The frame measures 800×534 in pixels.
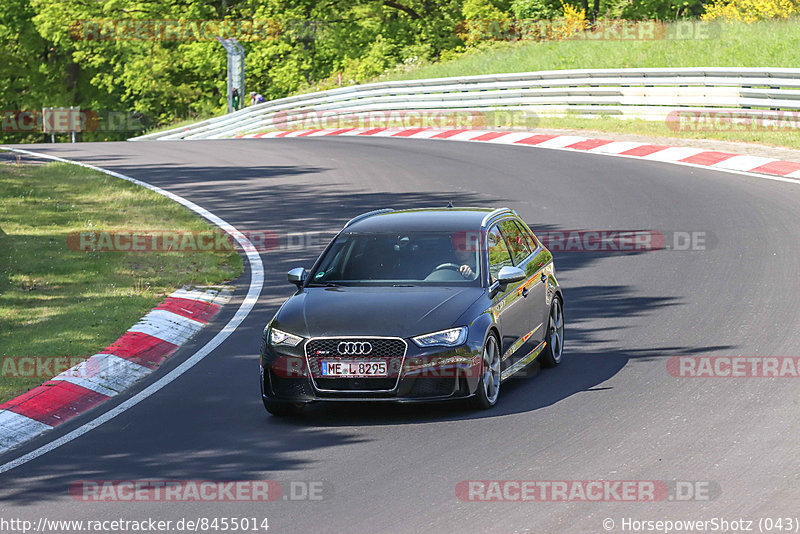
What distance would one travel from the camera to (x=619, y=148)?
26.0 metres

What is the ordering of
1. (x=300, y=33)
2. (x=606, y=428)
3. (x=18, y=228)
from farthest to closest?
(x=300, y=33)
(x=18, y=228)
(x=606, y=428)

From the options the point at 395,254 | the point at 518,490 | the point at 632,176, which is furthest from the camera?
the point at 632,176

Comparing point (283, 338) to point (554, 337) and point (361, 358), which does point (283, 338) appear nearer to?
point (361, 358)

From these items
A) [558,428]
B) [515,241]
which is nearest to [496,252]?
[515,241]

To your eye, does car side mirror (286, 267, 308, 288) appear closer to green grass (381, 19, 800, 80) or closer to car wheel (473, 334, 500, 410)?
car wheel (473, 334, 500, 410)

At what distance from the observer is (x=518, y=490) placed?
7277mm

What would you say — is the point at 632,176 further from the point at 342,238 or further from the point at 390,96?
the point at 390,96

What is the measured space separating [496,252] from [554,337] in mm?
1079

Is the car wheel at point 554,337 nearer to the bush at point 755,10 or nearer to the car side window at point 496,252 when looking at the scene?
the car side window at point 496,252

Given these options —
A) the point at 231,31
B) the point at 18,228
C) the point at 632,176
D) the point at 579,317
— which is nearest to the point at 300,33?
the point at 231,31

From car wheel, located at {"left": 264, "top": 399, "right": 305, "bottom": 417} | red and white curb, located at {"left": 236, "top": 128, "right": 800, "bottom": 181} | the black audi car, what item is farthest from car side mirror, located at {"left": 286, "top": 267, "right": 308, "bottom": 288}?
red and white curb, located at {"left": 236, "top": 128, "right": 800, "bottom": 181}

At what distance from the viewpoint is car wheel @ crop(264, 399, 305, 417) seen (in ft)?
30.4

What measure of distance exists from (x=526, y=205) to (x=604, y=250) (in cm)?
356

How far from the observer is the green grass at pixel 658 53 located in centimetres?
3397
